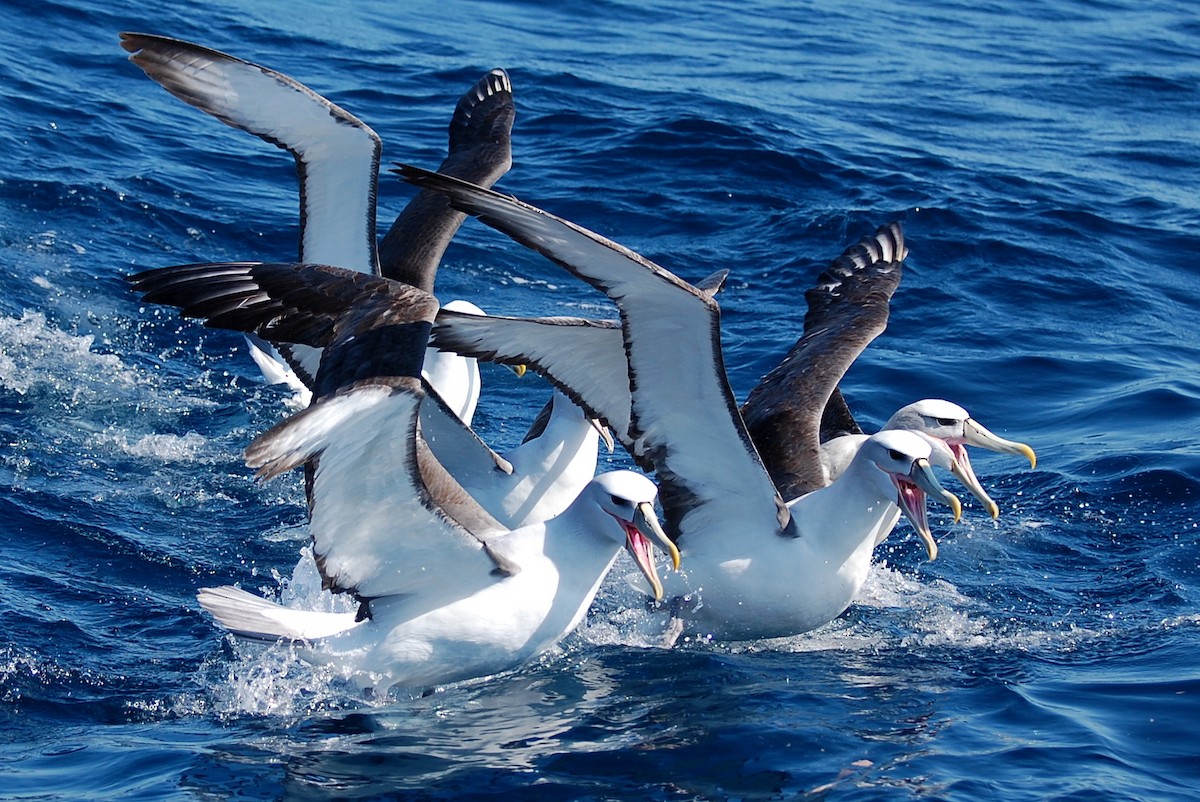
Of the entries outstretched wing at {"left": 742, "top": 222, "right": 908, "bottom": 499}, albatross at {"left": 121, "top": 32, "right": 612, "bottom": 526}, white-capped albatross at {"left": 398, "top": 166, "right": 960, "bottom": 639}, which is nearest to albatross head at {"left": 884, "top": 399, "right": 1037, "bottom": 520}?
outstretched wing at {"left": 742, "top": 222, "right": 908, "bottom": 499}

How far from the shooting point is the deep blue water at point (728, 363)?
7148mm

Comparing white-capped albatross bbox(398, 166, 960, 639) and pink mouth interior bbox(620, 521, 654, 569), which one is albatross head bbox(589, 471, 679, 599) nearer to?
pink mouth interior bbox(620, 521, 654, 569)

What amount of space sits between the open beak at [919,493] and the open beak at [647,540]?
151 cm

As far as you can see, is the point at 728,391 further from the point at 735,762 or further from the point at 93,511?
the point at 93,511

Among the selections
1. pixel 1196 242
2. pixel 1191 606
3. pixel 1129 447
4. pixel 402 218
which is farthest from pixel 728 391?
pixel 1196 242

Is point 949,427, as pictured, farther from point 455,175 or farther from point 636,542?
point 455,175

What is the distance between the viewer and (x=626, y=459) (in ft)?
39.7

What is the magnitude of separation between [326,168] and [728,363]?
4.44 m

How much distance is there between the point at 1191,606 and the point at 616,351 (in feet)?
12.1

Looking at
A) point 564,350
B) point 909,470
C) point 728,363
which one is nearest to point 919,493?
point 909,470

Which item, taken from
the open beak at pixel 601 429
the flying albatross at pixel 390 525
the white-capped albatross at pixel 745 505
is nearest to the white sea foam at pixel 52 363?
the open beak at pixel 601 429

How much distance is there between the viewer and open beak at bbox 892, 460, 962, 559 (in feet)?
26.9

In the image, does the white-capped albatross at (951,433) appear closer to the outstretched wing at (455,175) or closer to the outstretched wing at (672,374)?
the outstretched wing at (672,374)

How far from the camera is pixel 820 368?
32.8ft
